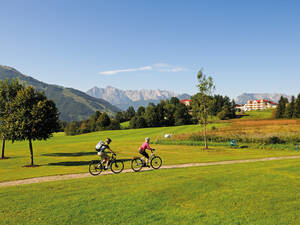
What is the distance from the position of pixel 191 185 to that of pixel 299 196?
211 inches

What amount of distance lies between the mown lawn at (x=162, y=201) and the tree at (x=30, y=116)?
45.0 feet

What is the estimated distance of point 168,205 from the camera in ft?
36.6

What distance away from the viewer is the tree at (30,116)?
27.0 m

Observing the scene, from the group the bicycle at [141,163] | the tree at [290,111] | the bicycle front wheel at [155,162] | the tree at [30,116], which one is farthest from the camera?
the tree at [290,111]

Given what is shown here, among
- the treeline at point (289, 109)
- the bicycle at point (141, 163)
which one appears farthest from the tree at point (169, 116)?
the bicycle at point (141, 163)

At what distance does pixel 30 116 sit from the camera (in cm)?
2742

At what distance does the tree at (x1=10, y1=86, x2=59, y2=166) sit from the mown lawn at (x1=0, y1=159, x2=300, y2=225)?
45.0 feet

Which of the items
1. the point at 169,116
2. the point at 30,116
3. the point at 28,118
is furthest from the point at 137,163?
the point at 169,116

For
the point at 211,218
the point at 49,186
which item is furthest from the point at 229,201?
the point at 49,186

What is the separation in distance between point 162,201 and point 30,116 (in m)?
21.4

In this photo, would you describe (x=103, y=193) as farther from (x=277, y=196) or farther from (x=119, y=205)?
(x=277, y=196)

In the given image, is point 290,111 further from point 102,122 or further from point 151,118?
point 102,122

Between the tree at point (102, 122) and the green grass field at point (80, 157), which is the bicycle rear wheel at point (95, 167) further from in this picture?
the tree at point (102, 122)

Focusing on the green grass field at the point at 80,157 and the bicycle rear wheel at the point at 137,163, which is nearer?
the bicycle rear wheel at the point at 137,163
